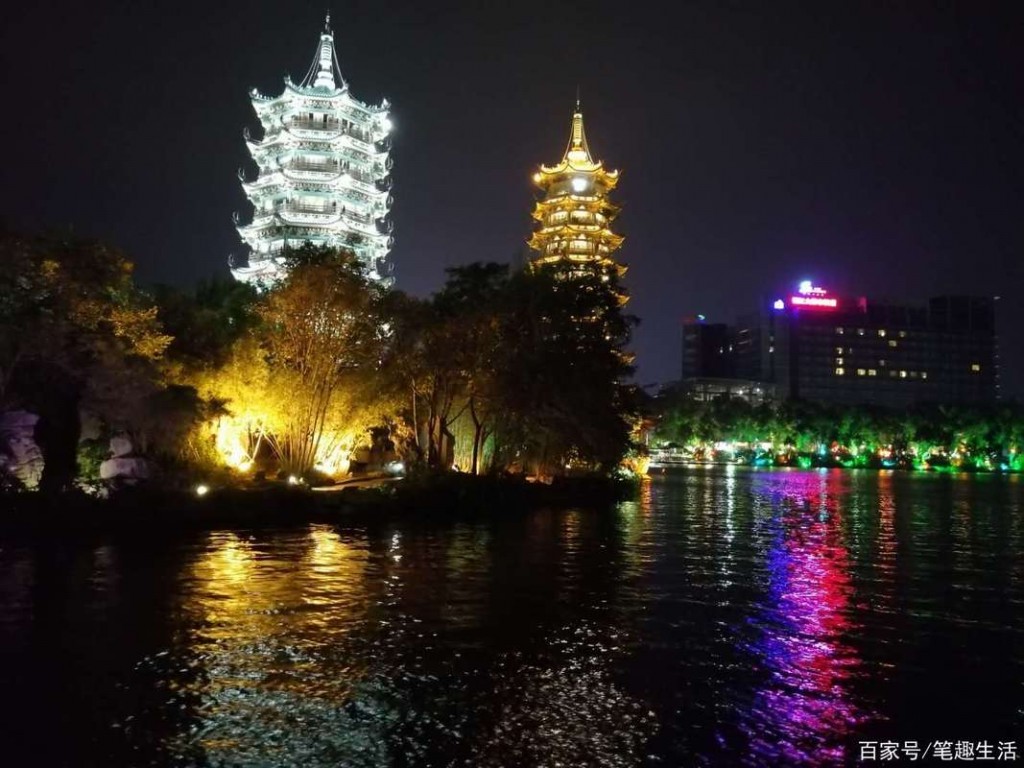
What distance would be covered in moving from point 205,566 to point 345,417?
18.1m

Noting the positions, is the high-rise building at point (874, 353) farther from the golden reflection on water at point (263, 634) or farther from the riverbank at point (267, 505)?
the golden reflection on water at point (263, 634)

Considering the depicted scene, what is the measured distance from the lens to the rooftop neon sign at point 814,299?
17400 cm

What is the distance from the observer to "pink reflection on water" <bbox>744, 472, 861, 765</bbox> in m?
8.20

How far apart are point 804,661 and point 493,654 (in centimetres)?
416

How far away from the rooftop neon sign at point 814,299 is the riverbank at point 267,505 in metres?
147

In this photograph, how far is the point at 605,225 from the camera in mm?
72375

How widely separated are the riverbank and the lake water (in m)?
2.17

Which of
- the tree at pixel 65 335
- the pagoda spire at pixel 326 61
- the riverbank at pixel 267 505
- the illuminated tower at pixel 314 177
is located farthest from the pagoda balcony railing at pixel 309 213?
the tree at pixel 65 335

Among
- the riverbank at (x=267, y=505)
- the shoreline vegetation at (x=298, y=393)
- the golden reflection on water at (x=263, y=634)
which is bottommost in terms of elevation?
the golden reflection on water at (x=263, y=634)

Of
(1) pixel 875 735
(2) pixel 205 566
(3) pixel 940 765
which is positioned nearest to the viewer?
(3) pixel 940 765

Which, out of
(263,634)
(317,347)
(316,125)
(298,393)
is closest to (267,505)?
(298,393)

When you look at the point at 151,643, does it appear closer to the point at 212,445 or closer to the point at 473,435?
the point at 212,445

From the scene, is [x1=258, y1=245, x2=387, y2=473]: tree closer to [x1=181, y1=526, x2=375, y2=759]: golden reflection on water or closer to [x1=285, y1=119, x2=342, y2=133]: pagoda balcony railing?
[x1=181, y1=526, x2=375, y2=759]: golden reflection on water

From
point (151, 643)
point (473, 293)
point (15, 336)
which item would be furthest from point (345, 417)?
point (151, 643)
